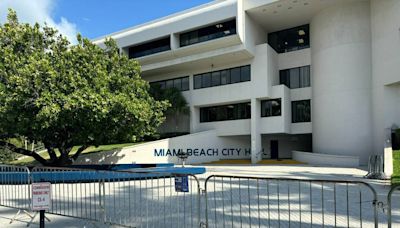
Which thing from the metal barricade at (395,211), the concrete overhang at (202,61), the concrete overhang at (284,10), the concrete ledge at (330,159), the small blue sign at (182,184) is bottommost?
the concrete ledge at (330,159)

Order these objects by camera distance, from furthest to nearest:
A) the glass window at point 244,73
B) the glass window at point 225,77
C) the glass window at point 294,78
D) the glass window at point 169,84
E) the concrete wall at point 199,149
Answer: the glass window at point 169,84
the glass window at point 225,77
the glass window at point 294,78
the glass window at point 244,73
the concrete wall at point 199,149

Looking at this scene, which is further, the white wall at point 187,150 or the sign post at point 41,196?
the white wall at point 187,150

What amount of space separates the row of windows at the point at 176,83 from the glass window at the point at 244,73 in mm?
5812

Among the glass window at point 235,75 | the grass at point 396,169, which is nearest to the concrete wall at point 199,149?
the glass window at point 235,75

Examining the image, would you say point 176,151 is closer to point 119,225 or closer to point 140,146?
point 140,146

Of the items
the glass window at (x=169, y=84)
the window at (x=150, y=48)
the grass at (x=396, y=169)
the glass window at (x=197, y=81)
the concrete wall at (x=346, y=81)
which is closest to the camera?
the grass at (x=396, y=169)

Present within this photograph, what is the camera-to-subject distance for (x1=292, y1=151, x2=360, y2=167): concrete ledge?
22.6 m

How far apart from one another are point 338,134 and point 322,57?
6.16 m

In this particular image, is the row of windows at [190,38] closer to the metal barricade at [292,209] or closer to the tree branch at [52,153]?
the tree branch at [52,153]

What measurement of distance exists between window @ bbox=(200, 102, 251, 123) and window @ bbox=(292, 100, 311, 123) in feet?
12.5

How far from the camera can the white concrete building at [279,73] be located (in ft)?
79.2

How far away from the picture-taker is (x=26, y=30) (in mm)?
17688

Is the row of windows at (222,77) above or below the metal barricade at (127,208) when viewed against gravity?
above

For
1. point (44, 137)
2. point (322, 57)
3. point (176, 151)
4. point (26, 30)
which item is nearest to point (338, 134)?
point (322, 57)
